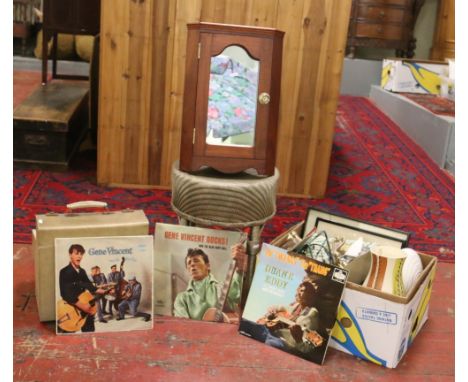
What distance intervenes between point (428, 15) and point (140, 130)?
5.01 meters

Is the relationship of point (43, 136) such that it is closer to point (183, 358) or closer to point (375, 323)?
point (183, 358)

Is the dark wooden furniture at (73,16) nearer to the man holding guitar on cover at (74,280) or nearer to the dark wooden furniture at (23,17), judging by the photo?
→ the dark wooden furniture at (23,17)

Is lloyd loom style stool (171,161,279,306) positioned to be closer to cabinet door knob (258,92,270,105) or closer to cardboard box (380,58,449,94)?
cabinet door knob (258,92,270,105)

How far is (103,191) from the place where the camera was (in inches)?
131

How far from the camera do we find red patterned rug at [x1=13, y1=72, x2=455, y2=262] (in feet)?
9.91

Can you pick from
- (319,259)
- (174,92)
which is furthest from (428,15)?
(319,259)

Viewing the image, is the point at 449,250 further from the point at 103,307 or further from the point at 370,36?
the point at 370,36

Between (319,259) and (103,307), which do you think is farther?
(319,259)

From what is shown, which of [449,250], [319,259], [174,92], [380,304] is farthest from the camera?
[174,92]

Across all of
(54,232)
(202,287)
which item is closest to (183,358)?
(202,287)

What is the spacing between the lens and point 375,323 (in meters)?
1.90

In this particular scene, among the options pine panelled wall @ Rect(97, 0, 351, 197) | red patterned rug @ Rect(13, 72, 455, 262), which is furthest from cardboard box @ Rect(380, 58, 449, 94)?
pine panelled wall @ Rect(97, 0, 351, 197)

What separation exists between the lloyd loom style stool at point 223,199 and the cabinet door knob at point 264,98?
0.83ft

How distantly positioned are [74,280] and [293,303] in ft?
2.24
